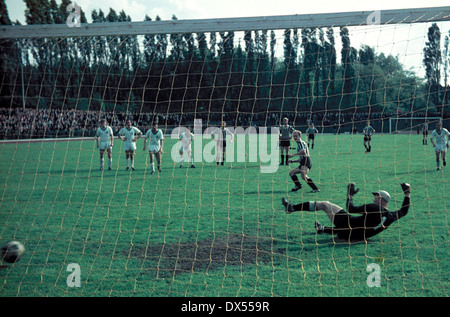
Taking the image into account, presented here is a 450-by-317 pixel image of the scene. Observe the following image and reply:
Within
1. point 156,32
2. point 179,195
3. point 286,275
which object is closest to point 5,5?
point 179,195

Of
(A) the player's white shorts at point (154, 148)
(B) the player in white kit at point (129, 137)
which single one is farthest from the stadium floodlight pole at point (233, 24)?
(B) the player in white kit at point (129, 137)

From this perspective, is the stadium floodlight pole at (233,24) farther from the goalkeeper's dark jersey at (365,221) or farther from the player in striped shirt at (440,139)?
the player in striped shirt at (440,139)

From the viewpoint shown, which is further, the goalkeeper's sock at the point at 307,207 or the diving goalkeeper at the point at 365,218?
the goalkeeper's sock at the point at 307,207

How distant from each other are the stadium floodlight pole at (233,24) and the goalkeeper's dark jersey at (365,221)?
246cm

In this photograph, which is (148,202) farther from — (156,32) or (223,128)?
(223,128)

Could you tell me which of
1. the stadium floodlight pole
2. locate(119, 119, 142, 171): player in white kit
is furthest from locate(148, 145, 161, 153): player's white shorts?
the stadium floodlight pole

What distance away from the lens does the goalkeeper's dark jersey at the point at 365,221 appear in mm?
5350

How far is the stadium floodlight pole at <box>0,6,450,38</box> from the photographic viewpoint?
4.65 meters

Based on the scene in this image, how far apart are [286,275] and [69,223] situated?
4.35 metres

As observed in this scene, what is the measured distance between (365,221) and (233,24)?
3211 millimetres

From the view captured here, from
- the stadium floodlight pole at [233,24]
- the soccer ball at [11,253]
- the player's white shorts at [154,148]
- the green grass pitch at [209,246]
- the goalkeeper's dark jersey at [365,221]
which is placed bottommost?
the green grass pitch at [209,246]

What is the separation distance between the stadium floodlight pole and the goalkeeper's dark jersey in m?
2.46

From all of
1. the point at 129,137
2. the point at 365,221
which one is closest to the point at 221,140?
the point at 129,137

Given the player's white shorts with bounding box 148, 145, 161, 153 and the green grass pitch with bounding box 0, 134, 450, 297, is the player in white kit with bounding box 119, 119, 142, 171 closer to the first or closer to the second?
the player's white shorts with bounding box 148, 145, 161, 153
